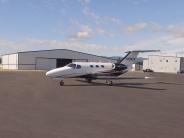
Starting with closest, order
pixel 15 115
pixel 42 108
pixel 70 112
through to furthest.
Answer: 1. pixel 15 115
2. pixel 70 112
3. pixel 42 108

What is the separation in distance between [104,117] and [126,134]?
2.80 meters

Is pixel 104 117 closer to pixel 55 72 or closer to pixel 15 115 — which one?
pixel 15 115

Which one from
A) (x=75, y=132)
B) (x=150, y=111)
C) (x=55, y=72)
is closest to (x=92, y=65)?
(x=55, y=72)

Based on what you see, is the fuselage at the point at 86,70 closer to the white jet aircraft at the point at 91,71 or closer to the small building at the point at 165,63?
the white jet aircraft at the point at 91,71

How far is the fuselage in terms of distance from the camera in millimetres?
30453

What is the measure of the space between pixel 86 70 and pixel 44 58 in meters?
60.0

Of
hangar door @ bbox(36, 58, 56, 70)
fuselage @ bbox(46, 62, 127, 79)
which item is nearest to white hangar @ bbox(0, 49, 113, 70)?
hangar door @ bbox(36, 58, 56, 70)

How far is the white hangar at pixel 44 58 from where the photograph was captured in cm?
8819

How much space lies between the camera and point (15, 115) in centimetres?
1198

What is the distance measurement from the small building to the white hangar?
28664 mm

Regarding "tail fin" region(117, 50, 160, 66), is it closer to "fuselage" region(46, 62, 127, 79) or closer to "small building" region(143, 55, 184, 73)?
"fuselage" region(46, 62, 127, 79)

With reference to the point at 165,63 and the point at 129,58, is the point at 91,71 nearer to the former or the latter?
the point at 129,58

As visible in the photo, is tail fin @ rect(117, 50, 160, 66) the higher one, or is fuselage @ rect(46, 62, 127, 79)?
tail fin @ rect(117, 50, 160, 66)

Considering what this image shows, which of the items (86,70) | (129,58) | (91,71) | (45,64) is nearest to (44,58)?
(45,64)
